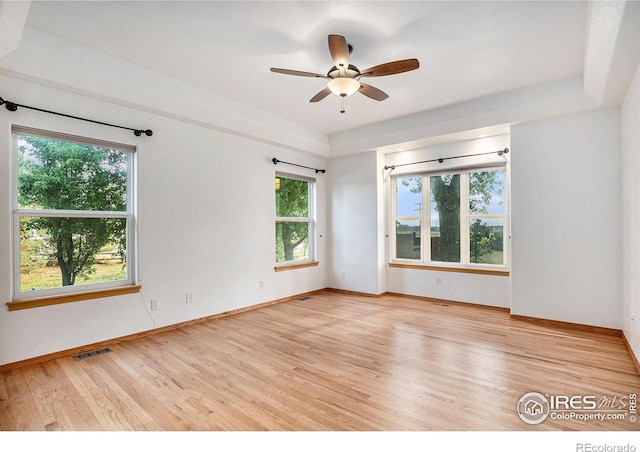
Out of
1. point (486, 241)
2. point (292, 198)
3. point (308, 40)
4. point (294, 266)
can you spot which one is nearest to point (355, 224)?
point (292, 198)

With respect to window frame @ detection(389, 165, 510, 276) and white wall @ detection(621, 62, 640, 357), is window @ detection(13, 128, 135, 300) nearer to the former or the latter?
window frame @ detection(389, 165, 510, 276)

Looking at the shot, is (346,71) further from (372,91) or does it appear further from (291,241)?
(291,241)

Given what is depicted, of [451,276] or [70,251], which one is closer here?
[70,251]

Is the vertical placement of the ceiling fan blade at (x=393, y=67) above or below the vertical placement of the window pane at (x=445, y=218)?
above

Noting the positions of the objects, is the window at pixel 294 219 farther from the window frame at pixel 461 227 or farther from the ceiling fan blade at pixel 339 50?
the ceiling fan blade at pixel 339 50

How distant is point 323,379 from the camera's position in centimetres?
252

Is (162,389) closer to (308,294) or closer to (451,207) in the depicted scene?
(308,294)

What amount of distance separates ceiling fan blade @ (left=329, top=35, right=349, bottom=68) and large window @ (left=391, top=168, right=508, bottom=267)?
3.08 meters

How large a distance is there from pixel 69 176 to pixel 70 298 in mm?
1185

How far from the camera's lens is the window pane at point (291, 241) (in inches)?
211

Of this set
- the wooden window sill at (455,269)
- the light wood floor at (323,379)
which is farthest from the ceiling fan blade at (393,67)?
the wooden window sill at (455,269)

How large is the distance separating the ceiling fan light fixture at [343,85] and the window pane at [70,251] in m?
2.66

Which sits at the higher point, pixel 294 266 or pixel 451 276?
pixel 294 266

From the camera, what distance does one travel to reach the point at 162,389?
238 centimetres
